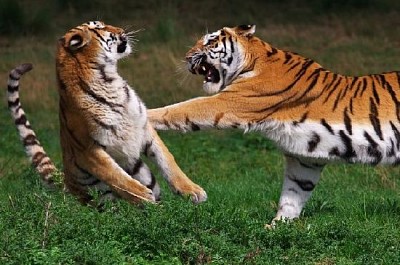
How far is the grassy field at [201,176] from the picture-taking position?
471 centimetres

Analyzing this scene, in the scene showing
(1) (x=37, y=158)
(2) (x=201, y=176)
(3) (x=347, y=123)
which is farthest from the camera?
(2) (x=201, y=176)

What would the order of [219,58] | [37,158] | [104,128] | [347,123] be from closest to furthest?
[104,128], [347,123], [219,58], [37,158]

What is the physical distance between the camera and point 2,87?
11.8 metres

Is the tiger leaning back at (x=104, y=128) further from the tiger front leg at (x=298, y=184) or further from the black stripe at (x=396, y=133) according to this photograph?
the black stripe at (x=396, y=133)

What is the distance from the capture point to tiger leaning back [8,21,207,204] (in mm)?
5332

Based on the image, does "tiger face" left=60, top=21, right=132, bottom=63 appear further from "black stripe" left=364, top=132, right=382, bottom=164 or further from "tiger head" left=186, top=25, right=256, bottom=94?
"black stripe" left=364, top=132, right=382, bottom=164

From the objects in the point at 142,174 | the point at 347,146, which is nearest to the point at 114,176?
the point at 142,174

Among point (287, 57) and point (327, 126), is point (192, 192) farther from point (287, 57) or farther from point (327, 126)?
point (287, 57)

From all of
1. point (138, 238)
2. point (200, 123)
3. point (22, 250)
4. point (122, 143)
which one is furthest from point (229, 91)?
point (22, 250)

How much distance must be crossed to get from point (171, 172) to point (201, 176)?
8.36 feet

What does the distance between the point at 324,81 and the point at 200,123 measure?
0.84 meters

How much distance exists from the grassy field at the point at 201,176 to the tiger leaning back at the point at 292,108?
252 mm

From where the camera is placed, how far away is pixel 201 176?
805 cm

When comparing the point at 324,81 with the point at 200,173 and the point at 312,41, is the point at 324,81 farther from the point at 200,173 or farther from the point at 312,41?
the point at 312,41
